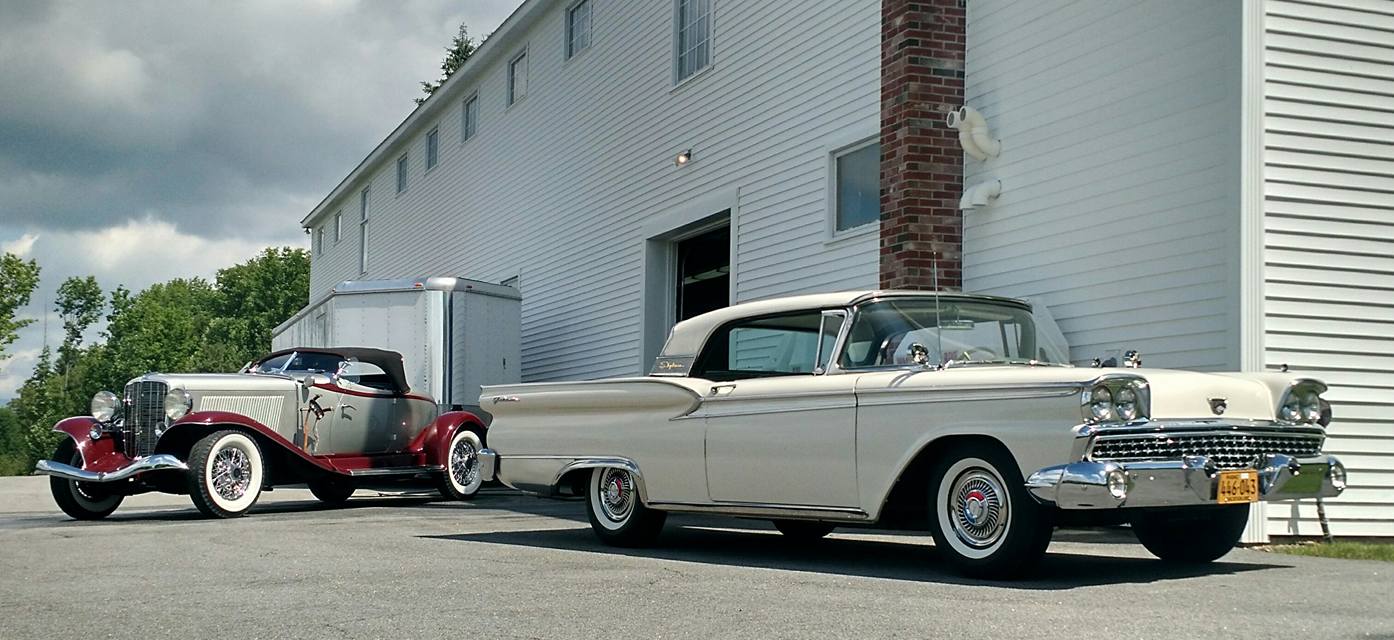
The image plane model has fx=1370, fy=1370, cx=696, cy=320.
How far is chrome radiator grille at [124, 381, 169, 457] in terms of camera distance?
12555 millimetres

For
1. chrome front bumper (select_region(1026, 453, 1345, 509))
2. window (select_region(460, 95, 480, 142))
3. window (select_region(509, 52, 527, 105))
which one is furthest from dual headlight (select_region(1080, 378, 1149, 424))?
Result: window (select_region(460, 95, 480, 142))

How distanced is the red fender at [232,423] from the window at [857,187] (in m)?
5.58

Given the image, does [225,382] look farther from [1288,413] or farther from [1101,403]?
[1288,413]

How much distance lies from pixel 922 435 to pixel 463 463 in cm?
878

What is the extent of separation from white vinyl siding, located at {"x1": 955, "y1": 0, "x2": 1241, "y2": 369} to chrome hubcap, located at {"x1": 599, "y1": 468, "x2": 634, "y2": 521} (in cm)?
380

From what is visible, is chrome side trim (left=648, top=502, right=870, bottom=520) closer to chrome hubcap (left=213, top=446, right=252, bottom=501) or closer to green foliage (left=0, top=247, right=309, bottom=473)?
chrome hubcap (left=213, top=446, right=252, bottom=501)

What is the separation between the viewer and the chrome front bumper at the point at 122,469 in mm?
11711

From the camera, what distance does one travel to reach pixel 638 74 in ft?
60.1

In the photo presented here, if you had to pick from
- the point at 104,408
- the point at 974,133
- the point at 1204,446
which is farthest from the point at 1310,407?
the point at 104,408

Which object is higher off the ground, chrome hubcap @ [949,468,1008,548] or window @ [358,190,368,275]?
window @ [358,190,368,275]

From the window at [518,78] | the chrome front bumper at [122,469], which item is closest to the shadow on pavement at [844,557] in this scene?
the chrome front bumper at [122,469]

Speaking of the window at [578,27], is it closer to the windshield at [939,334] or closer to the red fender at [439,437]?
the red fender at [439,437]

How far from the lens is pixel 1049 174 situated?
10.8 metres

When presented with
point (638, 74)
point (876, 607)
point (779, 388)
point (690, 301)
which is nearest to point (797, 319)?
point (779, 388)
